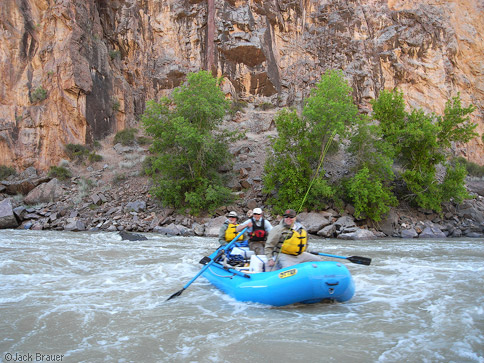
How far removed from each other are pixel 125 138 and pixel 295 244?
19.8 metres

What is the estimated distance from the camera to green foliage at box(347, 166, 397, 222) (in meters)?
14.3

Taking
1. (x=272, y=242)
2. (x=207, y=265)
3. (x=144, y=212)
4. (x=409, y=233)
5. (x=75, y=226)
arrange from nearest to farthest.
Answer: (x=272, y=242) < (x=207, y=265) < (x=75, y=226) < (x=409, y=233) < (x=144, y=212)

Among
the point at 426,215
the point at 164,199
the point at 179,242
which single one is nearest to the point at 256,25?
the point at 164,199

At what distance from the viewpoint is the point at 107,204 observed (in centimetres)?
1625

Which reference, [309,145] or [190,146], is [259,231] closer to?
[309,145]

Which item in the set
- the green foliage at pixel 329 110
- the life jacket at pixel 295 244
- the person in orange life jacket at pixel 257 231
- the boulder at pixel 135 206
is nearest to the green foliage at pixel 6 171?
the boulder at pixel 135 206

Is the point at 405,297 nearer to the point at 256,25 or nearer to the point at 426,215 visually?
the point at 426,215

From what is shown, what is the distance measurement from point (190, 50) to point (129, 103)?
20.3 ft

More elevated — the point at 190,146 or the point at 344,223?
the point at 190,146

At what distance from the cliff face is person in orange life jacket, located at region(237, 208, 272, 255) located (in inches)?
703

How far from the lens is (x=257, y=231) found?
5.82m

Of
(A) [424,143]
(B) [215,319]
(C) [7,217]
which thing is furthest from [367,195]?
(C) [7,217]

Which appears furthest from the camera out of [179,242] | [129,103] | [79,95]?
[129,103]

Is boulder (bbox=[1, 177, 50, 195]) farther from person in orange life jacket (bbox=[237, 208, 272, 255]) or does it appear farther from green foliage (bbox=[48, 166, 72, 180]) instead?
person in orange life jacket (bbox=[237, 208, 272, 255])
